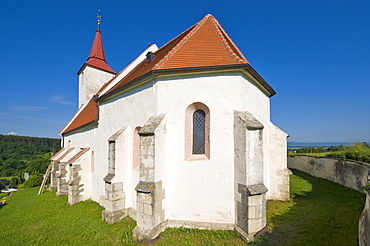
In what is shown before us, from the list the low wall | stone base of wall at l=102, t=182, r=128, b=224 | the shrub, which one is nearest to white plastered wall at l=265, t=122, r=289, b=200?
the low wall

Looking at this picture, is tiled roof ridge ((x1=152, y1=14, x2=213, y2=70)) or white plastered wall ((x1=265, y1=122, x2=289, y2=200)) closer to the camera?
tiled roof ridge ((x1=152, y1=14, x2=213, y2=70))

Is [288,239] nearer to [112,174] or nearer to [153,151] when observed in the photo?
[153,151]

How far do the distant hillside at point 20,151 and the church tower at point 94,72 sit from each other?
149 ft

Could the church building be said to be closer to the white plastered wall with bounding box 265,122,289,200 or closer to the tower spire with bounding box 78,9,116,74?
the white plastered wall with bounding box 265,122,289,200

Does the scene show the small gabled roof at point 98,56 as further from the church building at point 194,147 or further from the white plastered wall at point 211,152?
the white plastered wall at point 211,152

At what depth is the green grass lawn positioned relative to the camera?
518cm

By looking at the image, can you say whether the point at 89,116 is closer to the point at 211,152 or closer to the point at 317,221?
the point at 211,152

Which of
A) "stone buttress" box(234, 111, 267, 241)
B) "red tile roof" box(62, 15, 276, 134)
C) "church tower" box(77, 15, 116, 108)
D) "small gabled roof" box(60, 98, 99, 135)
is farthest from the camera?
"church tower" box(77, 15, 116, 108)

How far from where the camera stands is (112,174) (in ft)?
24.0

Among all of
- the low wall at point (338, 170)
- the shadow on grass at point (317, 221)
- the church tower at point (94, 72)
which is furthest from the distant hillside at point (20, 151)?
the shadow on grass at point (317, 221)

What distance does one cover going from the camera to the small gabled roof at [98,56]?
17.0m

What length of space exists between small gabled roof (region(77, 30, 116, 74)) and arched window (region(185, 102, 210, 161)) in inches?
557

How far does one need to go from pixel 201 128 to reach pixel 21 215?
11618 mm

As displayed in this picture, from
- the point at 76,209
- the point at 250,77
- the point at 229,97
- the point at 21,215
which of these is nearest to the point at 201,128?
the point at 229,97
